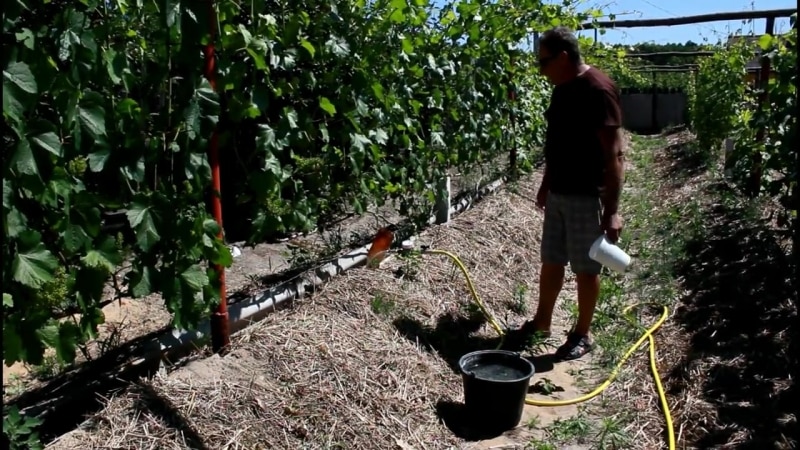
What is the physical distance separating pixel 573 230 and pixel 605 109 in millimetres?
649

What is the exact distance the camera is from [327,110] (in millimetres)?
3479

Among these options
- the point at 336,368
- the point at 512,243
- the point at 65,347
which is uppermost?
the point at 65,347

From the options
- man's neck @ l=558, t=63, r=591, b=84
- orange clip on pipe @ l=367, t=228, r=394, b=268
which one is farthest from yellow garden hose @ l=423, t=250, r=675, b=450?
man's neck @ l=558, t=63, r=591, b=84

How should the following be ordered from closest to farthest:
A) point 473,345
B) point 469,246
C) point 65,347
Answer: point 65,347 < point 473,345 < point 469,246

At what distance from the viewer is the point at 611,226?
376cm

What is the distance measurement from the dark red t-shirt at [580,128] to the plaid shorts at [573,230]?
0.06m

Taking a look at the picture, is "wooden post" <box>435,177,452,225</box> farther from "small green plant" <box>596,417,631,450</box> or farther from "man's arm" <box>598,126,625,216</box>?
"small green plant" <box>596,417,631,450</box>

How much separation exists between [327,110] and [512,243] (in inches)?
106

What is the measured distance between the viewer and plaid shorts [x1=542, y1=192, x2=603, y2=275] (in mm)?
3836

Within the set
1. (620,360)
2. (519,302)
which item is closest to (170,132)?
(620,360)

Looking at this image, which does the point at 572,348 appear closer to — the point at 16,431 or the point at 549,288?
the point at 549,288

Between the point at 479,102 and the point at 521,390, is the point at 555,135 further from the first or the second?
the point at 479,102

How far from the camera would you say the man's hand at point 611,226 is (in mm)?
3754

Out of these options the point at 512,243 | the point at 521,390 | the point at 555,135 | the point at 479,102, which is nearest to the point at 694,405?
the point at 521,390
